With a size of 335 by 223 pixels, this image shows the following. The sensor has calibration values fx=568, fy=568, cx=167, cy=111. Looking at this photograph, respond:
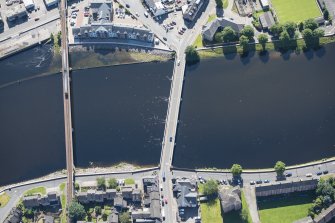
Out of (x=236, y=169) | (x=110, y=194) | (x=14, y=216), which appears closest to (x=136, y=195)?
(x=110, y=194)

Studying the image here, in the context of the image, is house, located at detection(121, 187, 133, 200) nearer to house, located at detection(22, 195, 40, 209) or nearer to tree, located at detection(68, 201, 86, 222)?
tree, located at detection(68, 201, 86, 222)

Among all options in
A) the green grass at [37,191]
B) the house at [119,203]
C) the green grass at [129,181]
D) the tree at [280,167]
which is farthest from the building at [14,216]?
the tree at [280,167]

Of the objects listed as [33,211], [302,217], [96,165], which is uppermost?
[96,165]

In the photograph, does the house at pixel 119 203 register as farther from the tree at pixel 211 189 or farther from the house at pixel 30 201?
the tree at pixel 211 189

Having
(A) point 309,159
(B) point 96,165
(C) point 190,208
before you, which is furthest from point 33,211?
(A) point 309,159

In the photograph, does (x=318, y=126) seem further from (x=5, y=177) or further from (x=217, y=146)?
(x=5, y=177)
